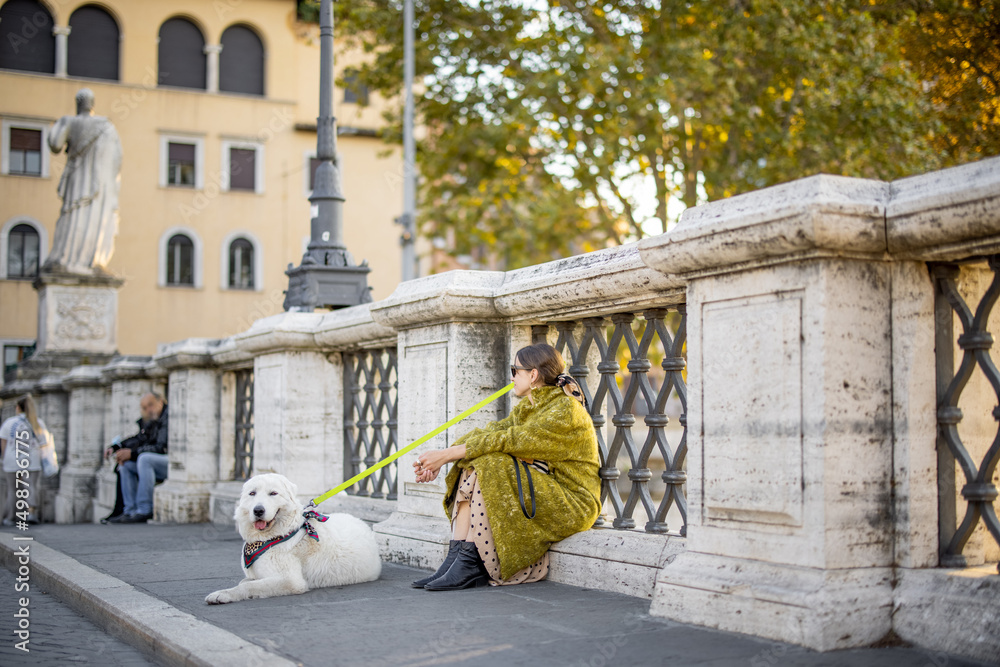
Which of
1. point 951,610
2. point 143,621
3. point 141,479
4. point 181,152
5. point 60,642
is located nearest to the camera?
point 951,610

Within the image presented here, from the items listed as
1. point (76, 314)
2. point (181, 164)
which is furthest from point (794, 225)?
point (181, 164)

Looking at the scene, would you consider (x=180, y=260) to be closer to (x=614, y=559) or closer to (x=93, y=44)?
(x=93, y=44)

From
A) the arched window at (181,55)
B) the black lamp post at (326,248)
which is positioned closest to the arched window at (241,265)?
the arched window at (181,55)

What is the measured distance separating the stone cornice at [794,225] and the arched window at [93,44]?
3496 cm

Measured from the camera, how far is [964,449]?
12.7 feet

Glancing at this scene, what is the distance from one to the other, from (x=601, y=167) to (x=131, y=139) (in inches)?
849

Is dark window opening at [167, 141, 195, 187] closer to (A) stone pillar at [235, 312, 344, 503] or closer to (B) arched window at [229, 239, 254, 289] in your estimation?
(B) arched window at [229, 239, 254, 289]

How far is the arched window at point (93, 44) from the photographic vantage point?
1377 inches

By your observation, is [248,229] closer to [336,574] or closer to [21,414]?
[21,414]

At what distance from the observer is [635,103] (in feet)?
61.0

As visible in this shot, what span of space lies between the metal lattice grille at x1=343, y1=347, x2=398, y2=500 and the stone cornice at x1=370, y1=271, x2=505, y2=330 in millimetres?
1215

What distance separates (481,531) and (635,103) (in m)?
14.3

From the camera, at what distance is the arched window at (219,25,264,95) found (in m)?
37.0

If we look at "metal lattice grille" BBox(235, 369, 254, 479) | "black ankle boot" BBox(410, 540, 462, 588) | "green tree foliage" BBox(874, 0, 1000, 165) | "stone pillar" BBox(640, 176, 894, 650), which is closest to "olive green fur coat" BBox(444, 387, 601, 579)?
"black ankle boot" BBox(410, 540, 462, 588)
